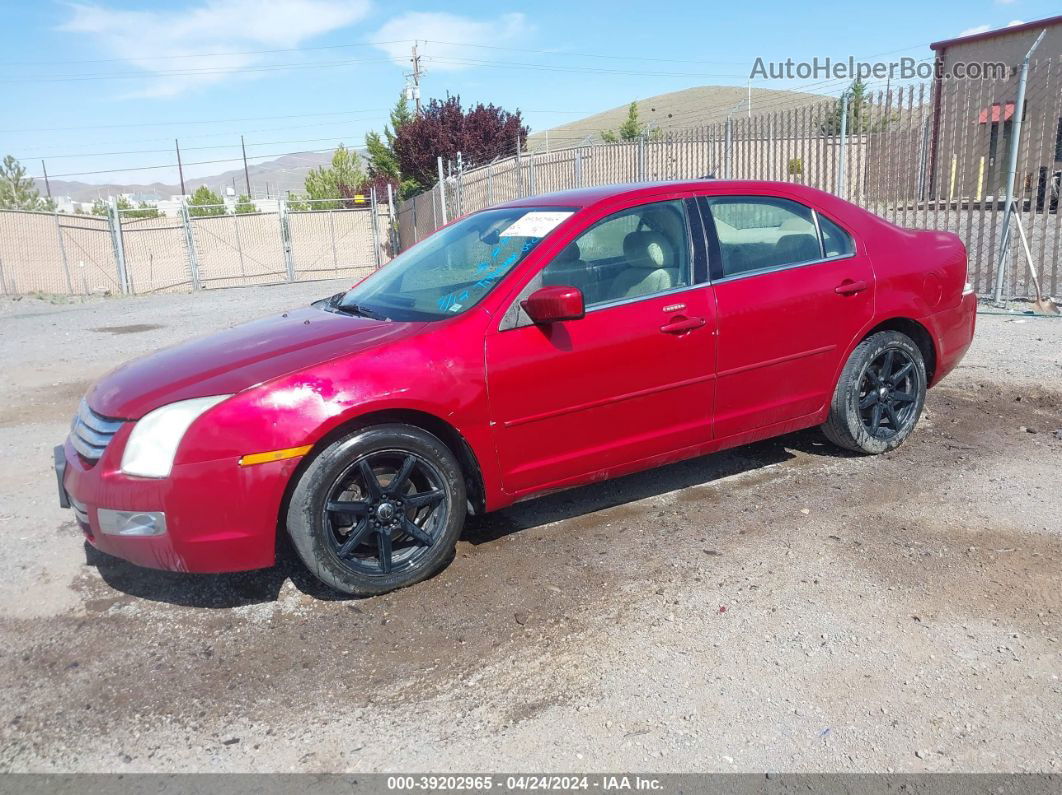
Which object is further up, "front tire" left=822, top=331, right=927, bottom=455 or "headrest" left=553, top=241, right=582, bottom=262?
"headrest" left=553, top=241, right=582, bottom=262

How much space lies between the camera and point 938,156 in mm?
10477

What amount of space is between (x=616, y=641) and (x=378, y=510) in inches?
43.8

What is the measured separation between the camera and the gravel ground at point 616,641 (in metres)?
2.65

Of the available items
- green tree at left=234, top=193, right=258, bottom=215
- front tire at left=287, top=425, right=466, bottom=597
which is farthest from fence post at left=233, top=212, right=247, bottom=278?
front tire at left=287, top=425, right=466, bottom=597

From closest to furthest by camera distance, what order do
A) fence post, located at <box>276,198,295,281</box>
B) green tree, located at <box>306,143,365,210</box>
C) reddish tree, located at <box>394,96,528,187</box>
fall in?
1. fence post, located at <box>276,198,295,281</box>
2. reddish tree, located at <box>394,96,528,187</box>
3. green tree, located at <box>306,143,365,210</box>

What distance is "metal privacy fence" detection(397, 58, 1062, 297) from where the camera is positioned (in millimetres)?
9695

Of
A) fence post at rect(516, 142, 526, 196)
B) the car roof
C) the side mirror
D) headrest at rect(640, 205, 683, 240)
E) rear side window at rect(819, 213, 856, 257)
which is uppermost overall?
fence post at rect(516, 142, 526, 196)

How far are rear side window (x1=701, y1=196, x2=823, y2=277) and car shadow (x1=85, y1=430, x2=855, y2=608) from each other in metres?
1.27

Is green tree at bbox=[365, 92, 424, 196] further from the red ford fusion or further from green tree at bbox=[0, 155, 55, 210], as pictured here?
the red ford fusion

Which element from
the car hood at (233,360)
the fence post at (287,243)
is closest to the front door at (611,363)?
the car hood at (233,360)

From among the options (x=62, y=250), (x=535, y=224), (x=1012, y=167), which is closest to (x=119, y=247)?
(x=62, y=250)

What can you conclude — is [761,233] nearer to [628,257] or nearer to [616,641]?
[628,257]

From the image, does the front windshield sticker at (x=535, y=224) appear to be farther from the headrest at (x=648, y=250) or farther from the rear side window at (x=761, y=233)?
the rear side window at (x=761, y=233)

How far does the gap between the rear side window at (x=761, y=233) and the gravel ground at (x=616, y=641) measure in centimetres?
125
